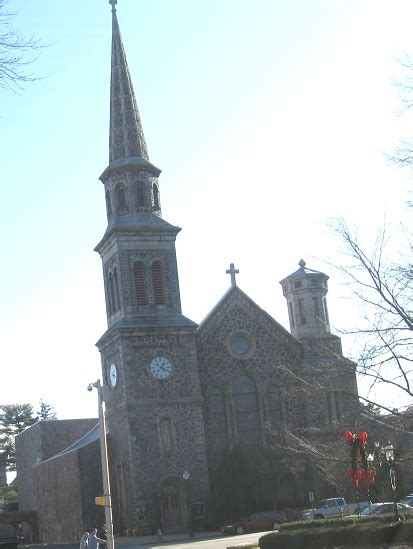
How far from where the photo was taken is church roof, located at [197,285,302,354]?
2210 inches

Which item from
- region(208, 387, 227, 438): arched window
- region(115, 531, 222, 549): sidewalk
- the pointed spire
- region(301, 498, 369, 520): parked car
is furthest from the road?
the pointed spire

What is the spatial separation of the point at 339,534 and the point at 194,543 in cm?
1895

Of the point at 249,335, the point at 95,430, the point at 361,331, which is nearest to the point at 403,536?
the point at 361,331

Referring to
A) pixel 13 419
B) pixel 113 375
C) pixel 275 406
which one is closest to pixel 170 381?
pixel 113 375

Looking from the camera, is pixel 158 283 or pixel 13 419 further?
pixel 13 419

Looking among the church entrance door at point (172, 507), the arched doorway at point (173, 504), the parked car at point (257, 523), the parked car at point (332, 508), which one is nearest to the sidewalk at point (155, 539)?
the parked car at point (257, 523)

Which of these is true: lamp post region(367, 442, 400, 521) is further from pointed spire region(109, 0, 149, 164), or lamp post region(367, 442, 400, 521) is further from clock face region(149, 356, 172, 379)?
pointed spire region(109, 0, 149, 164)

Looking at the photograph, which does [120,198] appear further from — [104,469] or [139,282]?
[104,469]

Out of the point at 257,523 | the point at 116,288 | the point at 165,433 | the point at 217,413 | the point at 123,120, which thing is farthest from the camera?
the point at 123,120

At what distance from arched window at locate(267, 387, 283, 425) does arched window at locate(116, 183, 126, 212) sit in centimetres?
1290

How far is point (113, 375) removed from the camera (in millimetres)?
54406

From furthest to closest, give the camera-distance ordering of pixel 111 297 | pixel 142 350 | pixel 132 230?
pixel 111 297 < pixel 132 230 < pixel 142 350

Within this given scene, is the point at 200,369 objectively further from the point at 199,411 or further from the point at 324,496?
the point at 324,496

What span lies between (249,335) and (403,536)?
34.7 m
